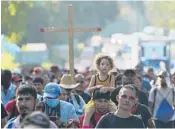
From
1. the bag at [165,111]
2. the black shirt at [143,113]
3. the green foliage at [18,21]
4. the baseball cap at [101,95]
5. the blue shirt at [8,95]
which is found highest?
the green foliage at [18,21]

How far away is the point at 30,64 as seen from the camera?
2808 inches

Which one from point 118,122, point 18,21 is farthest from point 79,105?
point 18,21

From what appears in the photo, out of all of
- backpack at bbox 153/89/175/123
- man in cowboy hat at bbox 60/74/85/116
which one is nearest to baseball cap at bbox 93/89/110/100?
man in cowboy hat at bbox 60/74/85/116

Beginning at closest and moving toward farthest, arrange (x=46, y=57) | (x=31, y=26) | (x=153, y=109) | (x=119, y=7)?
1. (x=153, y=109)
2. (x=31, y=26)
3. (x=46, y=57)
4. (x=119, y=7)

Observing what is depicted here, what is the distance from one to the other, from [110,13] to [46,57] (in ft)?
37.0

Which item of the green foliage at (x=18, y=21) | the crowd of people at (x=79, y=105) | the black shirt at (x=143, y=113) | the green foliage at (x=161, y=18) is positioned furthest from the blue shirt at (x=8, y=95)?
the green foliage at (x=161, y=18)

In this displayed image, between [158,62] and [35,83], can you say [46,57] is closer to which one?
[158,62]

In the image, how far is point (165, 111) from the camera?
17.4 meters

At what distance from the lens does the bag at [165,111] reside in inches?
684

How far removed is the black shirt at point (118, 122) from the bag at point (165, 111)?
21.5 feet

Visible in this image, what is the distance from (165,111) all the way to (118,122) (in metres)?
6.75

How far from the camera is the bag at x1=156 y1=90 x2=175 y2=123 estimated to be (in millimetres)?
17375

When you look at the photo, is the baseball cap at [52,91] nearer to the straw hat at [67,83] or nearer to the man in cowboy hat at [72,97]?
the man in cowboy hat at [72,97]

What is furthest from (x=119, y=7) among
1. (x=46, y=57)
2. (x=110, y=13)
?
(x=46, y=57)
